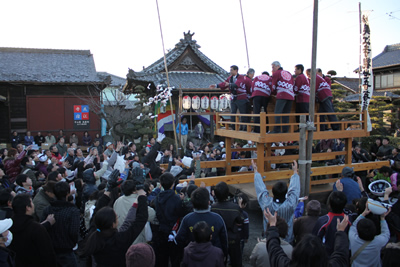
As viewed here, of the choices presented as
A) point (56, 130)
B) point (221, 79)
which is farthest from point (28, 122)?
point (221, 79)

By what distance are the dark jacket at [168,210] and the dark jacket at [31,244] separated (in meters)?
1.33

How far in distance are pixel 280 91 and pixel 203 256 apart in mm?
4732

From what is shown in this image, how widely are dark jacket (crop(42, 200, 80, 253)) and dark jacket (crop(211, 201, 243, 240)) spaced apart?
67.6 inches

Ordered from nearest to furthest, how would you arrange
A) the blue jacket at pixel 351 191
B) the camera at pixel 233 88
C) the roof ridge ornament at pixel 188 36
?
the blue jacket at pixel 351 191
the camera at pixel 233 88
the roof ridge ornament at pixel 188 36

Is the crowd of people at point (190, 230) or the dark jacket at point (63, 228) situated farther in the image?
the dark jacket at point (63, 228)

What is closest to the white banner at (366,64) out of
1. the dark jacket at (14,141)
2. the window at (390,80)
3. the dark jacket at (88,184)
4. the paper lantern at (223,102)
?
the paper lantern at (223,102)

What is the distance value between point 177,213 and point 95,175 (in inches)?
110

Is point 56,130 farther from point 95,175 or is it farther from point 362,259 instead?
point 362,259

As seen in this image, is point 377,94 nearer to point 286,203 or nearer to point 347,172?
point 347,172

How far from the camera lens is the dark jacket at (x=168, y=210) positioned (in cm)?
384

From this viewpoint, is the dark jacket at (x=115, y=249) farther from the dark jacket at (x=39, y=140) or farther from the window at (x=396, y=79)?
the window at (x=396, y=79)

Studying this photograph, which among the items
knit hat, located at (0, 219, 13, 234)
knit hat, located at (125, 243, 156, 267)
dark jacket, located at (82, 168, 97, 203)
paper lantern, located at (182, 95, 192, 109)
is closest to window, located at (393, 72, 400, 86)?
paper lantern, located at (182, 95, 192, 109)

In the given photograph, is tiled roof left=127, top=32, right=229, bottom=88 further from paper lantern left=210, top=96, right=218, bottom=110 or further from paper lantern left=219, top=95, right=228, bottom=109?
paper lantern left=219, top=95, right=228, bottom=109

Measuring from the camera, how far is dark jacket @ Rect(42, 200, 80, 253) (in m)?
3.50
